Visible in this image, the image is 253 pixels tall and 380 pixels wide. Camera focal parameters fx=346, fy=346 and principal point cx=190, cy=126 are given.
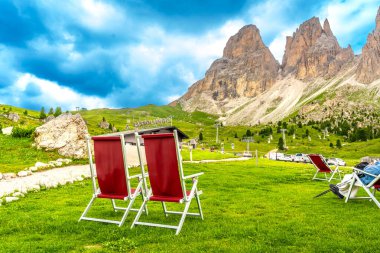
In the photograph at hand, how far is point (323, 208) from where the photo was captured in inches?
404

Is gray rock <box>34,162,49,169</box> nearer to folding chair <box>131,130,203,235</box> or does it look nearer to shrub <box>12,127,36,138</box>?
shrub <box>12,127,36,138</box>

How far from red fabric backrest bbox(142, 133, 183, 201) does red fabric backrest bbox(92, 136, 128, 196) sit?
821 mm

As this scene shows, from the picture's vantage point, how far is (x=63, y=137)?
103ft

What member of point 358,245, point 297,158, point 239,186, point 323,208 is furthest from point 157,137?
point 297,158

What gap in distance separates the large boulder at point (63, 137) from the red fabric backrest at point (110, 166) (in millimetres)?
23563

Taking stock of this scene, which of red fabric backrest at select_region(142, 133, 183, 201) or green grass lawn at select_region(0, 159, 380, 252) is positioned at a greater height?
red fabric backrest at select_region(142, 133, 183, 201)

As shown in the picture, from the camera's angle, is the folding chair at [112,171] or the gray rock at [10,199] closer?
the folding chair at [112,171]

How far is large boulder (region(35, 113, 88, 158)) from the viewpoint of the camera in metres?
30.9

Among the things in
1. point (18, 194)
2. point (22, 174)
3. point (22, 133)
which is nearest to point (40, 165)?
point (22, 174)

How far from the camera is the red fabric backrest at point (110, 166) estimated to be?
326 inches

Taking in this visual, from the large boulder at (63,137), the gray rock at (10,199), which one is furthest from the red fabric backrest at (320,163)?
the large boulder at (63,137)

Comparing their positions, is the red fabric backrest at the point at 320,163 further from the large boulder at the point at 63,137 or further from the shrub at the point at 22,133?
the shrub at the point at 22,133

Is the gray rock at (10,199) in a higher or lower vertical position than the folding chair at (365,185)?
higher

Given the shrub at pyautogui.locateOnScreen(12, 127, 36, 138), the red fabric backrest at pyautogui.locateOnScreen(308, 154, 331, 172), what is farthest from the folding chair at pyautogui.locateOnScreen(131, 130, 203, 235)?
the shrub at pyautogui.locateOnScreen(12, 127, 36, 138)
